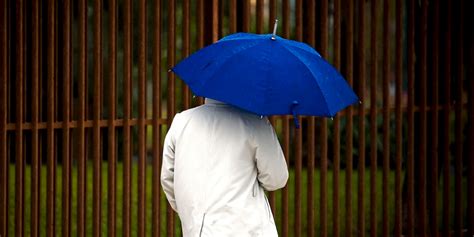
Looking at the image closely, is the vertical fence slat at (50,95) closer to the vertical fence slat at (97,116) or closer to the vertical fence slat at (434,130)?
the vertical fence slat at (97,116)

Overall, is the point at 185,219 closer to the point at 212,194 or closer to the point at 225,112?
the point at 212,194

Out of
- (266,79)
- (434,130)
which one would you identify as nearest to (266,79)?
(266,79)

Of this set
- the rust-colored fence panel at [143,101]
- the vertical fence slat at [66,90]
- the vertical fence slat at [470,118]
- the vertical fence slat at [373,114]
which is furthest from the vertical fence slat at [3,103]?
the vertical fence slat at [470,118]

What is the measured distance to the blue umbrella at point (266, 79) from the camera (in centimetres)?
387

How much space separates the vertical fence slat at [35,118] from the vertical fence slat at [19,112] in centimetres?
7

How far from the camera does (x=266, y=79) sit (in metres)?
3.91

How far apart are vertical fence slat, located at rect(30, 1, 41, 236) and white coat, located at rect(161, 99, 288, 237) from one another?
6.57 feet

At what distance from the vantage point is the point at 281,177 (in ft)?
13.2

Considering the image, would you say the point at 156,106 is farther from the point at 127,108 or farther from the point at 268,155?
the point at 268,155

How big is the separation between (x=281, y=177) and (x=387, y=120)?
311 centimetres

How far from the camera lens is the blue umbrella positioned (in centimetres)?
387

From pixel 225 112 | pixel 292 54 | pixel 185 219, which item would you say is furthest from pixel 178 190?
pixel 292 54

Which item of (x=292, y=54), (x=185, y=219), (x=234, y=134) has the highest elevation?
(x=292, y=54)

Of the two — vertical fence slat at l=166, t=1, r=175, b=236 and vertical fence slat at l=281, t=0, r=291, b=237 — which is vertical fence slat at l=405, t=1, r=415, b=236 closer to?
vertical fence slat at l=281, t=0, r=291, b=237
